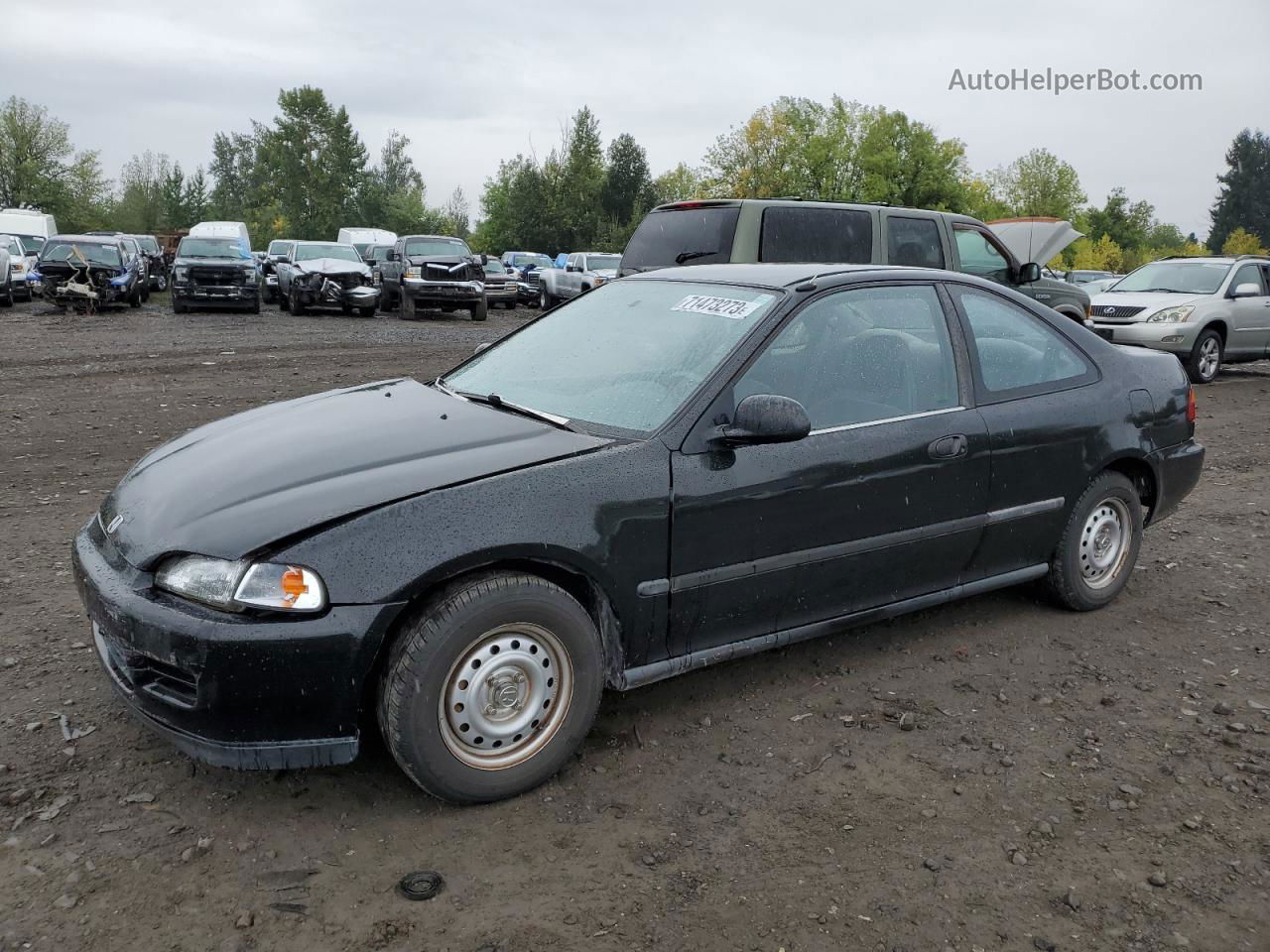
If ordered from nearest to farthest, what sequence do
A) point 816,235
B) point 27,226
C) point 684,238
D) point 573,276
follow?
1. point 816,235
2. point 684,238
3. point 573,276
4. point 27,226

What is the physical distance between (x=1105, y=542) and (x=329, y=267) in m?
20.6

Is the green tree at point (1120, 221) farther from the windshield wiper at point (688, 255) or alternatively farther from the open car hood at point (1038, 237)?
the windshield wiper at point (688, 255)

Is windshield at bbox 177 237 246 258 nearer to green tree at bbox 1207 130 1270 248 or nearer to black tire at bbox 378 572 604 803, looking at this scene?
black tire at bbox 378 572 604 803

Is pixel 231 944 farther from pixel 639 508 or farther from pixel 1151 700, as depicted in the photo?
pixel 1151 700

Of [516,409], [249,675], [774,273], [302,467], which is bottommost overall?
[249,675]

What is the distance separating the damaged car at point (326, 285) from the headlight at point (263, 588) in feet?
67.7

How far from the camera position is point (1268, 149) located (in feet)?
307

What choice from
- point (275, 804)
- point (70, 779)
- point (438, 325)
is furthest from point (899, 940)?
point (438, 325)

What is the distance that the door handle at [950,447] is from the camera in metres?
3.84

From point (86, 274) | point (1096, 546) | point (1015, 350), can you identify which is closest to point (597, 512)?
point (1015, 350)

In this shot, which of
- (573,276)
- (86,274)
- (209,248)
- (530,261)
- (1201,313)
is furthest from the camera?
(530,261)

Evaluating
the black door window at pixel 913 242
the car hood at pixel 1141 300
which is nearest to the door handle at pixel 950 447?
the black door window at pixel 913 242

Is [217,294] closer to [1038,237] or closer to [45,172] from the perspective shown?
[1038,237]

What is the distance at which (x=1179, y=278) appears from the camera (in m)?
14.4
